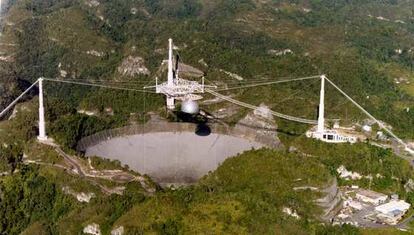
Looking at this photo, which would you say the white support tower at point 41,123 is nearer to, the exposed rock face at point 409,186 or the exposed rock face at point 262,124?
the exposed rock face at point 262,124

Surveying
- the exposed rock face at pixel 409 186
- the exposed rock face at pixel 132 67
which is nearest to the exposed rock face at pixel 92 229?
the exposed rock face at pixel 409 186

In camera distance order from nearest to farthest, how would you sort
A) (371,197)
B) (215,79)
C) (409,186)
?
(371,197) → (409,186) → (215,79)

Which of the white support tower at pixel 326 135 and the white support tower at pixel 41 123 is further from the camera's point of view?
the white support tower at pixel 326 135

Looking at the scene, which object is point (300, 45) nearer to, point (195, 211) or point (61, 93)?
point (61, 93)

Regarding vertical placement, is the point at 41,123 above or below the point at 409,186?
above

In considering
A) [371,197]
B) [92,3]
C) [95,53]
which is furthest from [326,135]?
[92,3]

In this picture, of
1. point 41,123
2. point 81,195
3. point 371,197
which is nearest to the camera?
point 81,195

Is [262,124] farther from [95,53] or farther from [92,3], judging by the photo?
[92,3]
